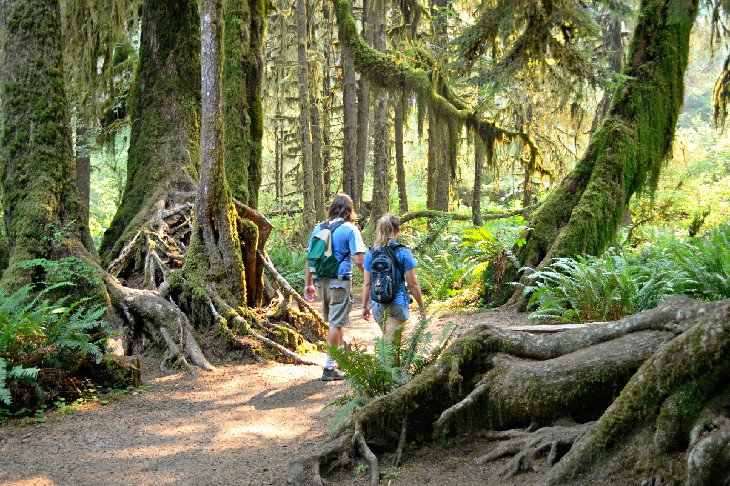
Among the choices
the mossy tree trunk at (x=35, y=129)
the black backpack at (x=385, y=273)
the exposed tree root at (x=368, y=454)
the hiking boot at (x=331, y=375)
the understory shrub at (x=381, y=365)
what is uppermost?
the mossy tree trunk at (x=35, y=129)

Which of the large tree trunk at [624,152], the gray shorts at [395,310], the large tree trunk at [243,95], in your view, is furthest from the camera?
the large tree trunk at [243,95]

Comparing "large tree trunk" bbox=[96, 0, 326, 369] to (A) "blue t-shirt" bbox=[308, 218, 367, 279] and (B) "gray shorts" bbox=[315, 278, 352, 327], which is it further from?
(A) "blue t-shirt" bbox=[308, 218, 367, 279]

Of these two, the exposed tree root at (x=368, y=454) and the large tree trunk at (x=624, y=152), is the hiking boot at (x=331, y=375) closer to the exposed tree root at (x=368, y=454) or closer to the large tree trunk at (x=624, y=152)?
the exposed tree root at (x=368, y=454)

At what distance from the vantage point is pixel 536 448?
174 inches

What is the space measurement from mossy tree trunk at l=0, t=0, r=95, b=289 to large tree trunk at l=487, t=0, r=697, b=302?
711cm

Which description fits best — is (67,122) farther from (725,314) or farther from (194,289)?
(725,314)

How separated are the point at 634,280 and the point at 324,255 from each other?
3.86m

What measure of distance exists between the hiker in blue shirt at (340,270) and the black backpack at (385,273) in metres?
0.63

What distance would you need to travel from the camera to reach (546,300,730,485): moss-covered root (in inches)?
147

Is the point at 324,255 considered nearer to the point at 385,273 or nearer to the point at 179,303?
the point at 385,273

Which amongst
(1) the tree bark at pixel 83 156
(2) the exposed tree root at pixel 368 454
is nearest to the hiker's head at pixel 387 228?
(2) the exposed tree root at pixel 368 454

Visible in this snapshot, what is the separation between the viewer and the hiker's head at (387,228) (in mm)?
7254

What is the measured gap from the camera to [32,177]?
8047 mm

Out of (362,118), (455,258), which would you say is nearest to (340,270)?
(455,258)
